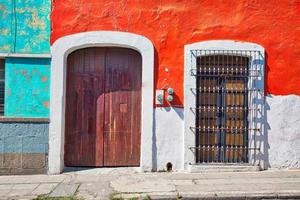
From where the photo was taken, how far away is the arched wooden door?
8.41 metres

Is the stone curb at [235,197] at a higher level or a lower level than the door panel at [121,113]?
lower

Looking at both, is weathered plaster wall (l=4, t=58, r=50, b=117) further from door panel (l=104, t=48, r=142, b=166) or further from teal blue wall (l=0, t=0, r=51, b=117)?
door panel (l=104, t=48, r=142, b=166)

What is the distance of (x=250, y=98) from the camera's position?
327 inches

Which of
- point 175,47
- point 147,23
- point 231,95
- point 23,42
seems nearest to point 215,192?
point 231,95

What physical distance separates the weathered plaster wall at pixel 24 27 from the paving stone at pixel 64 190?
293 centimetres

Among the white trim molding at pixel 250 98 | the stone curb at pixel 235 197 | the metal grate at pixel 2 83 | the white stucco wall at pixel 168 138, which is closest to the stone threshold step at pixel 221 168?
the white trim molding at pixel 250 98

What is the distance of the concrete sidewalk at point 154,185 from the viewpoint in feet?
20.6

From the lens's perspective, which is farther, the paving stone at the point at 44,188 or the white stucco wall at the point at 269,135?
the white stucco wall at the point at 269,135

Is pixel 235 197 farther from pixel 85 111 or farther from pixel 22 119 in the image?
pixel 22 119

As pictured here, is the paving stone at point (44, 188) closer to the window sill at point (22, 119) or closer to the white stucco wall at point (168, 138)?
the window sill at point (22, 119)

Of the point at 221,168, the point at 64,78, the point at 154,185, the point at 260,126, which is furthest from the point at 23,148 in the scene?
the point at 260,126

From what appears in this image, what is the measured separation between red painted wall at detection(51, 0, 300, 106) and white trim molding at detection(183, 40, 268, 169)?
0.14 metres

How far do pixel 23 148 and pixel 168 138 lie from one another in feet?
10.2

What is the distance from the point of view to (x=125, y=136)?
8438 millimetres
